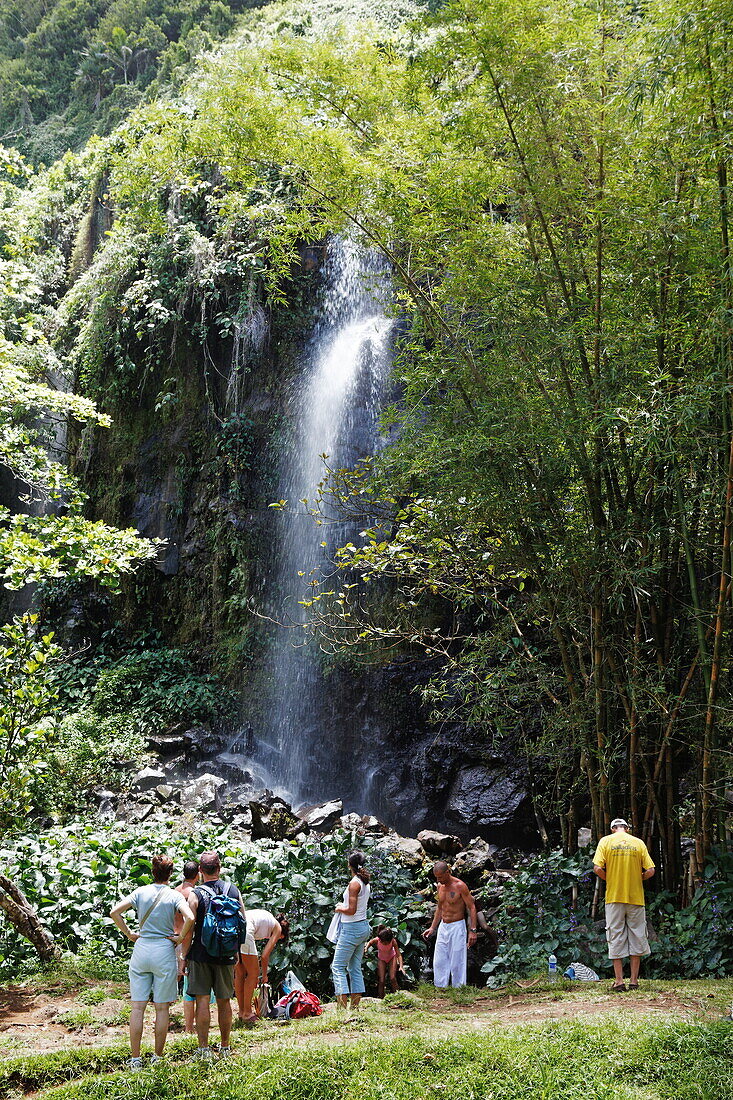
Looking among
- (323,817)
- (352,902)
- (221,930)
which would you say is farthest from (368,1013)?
(323,817)

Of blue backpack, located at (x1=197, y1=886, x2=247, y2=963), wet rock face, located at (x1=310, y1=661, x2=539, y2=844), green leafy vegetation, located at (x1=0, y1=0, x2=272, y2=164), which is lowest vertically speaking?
blue backpack, located at (x1=197, y1=886, x2=247, y2=963)

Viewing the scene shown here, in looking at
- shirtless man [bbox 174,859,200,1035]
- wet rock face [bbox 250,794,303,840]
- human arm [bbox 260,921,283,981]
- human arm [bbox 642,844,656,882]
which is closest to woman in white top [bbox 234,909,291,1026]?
human arm [bbox 260,921,283,981]

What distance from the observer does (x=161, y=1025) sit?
12.5ft

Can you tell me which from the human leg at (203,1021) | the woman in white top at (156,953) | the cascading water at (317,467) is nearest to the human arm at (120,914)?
the woman in white top at (156,953)

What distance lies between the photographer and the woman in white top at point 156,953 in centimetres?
377

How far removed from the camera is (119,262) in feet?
46.4

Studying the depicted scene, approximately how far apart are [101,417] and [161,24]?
65.8ft

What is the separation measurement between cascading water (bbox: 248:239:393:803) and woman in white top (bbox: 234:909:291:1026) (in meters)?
6.32

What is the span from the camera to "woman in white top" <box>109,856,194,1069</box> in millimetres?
3771

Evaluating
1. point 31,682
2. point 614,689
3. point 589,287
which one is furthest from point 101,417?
point 614,689

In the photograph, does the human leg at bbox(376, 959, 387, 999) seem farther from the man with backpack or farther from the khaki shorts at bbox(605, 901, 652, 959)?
the man with backpack

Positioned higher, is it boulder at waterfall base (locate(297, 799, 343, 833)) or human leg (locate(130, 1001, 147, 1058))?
boulder at waterfall base (locate(297, 799, 343, 833))

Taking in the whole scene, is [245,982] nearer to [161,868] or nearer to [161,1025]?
[161,1025]

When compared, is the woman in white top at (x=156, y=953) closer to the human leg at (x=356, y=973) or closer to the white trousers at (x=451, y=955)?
the human leg at (x=356, y=973)
